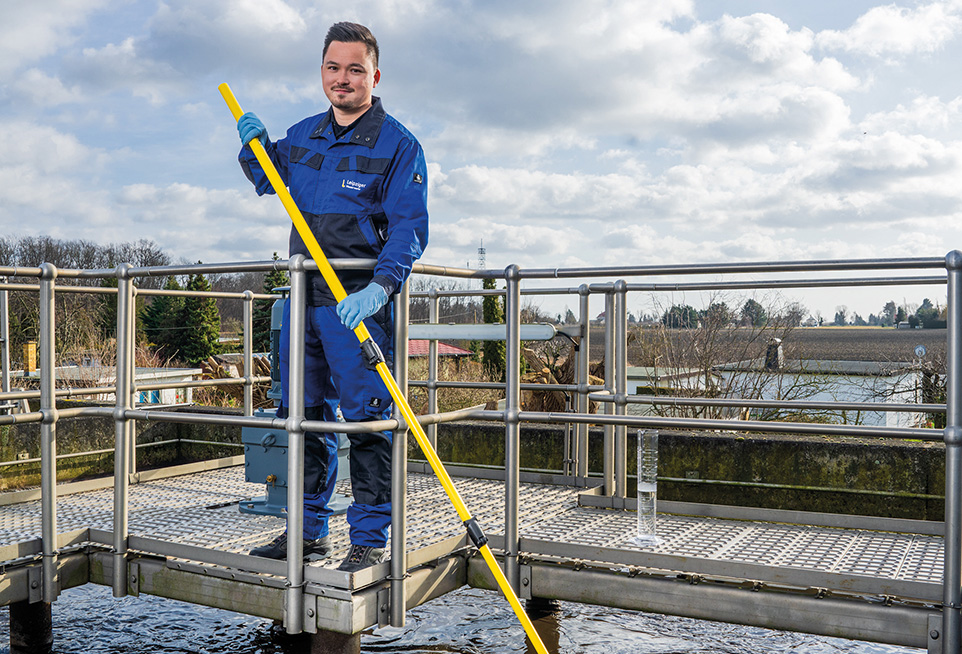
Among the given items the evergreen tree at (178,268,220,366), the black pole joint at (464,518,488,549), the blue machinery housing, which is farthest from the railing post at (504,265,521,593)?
the evergreen tree at (178,268,220,366)

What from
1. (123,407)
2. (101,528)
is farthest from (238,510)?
(123,407)

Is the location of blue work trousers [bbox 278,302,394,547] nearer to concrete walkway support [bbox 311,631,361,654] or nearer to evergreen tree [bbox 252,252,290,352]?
concrete walkway support [bbox 311,631,361,654]

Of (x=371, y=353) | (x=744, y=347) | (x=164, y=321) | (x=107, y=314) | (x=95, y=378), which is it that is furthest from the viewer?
(x=164, y=321)

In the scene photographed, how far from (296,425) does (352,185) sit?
96 centimetres

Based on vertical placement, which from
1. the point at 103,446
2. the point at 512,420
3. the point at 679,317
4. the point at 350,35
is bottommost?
the point at 103,446

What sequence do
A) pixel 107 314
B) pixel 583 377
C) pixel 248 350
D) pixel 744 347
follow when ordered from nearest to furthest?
pixel 583 377
pixel 248 350
pixel 744 347
pixel 107 314

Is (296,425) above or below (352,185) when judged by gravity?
below

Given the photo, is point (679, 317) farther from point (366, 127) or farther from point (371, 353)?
point (371, 353)

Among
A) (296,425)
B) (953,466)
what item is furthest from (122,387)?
(953,466)

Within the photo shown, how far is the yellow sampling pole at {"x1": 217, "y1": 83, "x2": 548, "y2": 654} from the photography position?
315 centimetres

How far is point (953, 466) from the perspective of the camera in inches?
119

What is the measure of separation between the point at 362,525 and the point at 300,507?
335 millimetres

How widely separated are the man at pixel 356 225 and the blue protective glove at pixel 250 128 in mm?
27

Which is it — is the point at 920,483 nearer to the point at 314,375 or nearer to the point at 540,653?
the point at 540,653
